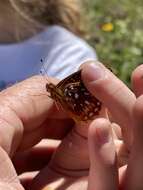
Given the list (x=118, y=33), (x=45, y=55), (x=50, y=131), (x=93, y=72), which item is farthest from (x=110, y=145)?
(x=118, y=33)

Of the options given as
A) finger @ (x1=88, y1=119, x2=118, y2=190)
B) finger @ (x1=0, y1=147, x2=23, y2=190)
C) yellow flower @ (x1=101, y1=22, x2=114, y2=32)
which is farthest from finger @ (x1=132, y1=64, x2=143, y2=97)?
yellow flower @ (x1=101, y1=22, x2=114, y2=32)

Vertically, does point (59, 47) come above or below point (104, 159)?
below

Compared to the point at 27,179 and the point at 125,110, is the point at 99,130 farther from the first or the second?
the point at 27,179

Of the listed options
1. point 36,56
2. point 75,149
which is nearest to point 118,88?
point 75,149

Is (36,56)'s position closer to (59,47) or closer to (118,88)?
(59,47)

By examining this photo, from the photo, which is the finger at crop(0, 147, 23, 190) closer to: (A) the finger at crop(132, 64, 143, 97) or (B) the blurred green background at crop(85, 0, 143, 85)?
(A) the finger at crop(132, 64, 143, 97)

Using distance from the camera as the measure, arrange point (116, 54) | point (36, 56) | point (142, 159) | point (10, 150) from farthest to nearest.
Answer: point (116, 54) → point (36, 56) → point (10, 150) → point (142, 159)
